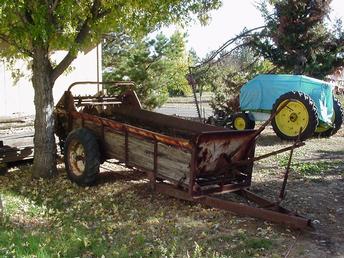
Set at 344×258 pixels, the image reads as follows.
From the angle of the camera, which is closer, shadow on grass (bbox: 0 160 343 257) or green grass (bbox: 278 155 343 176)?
shadow on grass (bbox: 0 160 343 257)

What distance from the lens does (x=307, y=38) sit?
16953 mm

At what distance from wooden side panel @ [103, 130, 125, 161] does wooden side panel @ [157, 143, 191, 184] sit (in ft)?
3.16

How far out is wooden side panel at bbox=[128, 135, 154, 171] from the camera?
683cm

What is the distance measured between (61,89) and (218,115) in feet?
18.0

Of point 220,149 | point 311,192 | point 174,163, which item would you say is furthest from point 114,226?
point 311,192

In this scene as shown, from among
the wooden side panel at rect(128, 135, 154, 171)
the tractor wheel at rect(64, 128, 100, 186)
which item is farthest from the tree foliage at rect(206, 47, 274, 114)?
the wooden side panel at rect(128, 135, 154, 171)

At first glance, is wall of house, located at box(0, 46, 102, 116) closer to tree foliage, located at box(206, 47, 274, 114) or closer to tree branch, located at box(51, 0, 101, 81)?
tree branch, located at box(51, 0, 101, 81)

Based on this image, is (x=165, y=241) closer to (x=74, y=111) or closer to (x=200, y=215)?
(x=200, y=215)

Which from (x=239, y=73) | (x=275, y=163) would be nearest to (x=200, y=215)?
(x=275, y=163)

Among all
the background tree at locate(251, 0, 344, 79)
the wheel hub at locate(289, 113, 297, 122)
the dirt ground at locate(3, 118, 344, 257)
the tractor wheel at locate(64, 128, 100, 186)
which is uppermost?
the background tree at locate(251, 0, 344, 79)

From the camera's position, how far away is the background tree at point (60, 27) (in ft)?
24.3

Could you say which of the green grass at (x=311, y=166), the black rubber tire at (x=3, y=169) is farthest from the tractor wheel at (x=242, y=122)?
the black rubber tire at (x=3, y=169)

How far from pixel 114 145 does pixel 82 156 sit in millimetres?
737

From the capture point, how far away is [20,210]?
6.73m
